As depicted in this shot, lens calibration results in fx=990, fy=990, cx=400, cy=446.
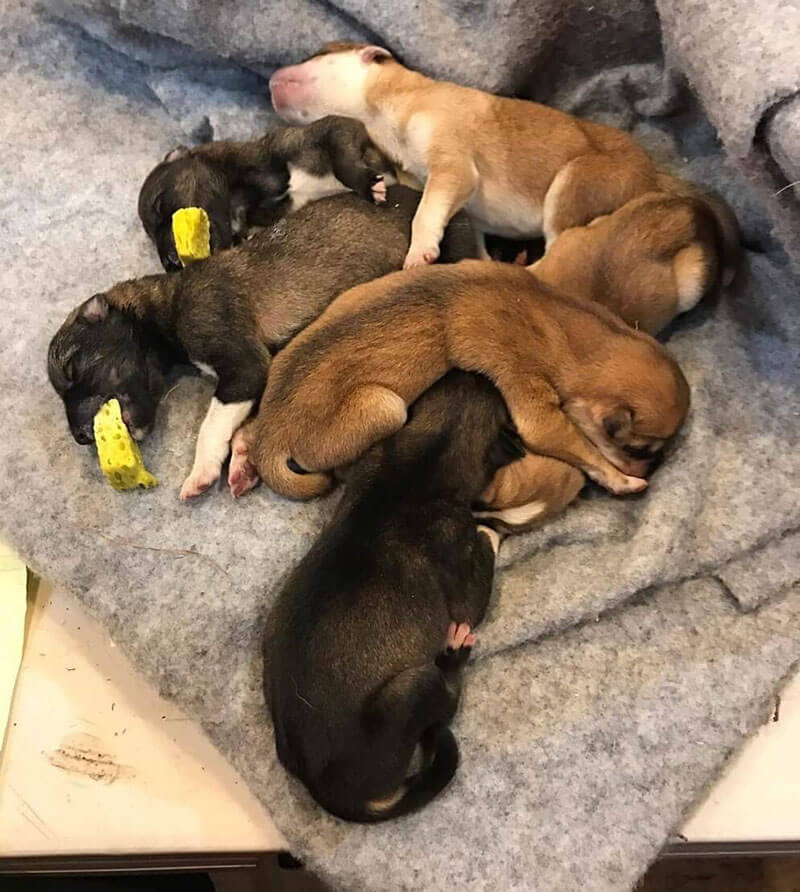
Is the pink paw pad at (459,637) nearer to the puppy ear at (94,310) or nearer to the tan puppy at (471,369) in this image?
the tan puppy at (471,369)

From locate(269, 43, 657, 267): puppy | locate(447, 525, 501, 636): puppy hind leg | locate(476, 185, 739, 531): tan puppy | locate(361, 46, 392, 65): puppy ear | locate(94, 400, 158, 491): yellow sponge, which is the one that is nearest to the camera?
locate(447, 525, 501, 636): puppy hind leg

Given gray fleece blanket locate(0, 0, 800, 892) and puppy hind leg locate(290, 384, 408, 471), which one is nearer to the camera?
gray fleece blanket locate(0, 0, 800, 892)

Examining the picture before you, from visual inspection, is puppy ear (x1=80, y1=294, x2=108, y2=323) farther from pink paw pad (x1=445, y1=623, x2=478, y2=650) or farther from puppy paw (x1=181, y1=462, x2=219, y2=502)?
pink paw pad (x1=445, y1=623, x2=478, y2=650)

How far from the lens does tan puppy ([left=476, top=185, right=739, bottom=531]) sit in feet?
4.79

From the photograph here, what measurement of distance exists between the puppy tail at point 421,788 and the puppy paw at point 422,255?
2.36ft

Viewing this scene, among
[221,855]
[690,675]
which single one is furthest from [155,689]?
[690,675]

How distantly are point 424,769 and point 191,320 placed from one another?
29.1 inches

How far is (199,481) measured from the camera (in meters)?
1.40

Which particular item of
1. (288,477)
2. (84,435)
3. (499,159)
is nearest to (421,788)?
(288,477)

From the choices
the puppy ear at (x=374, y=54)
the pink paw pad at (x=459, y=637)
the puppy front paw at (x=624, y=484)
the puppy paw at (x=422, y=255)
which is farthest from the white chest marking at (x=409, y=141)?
the pink paw pad at (x=459, y=637)

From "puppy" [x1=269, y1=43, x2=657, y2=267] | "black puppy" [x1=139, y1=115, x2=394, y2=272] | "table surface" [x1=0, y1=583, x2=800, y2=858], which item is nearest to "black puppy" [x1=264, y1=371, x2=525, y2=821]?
"table surface" [x1=0, y1=583, x2=800, y2=858]

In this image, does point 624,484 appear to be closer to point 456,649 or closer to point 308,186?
point 456,649

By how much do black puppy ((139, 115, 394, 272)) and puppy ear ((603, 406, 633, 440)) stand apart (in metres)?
0.54

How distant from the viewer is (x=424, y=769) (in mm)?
1169
